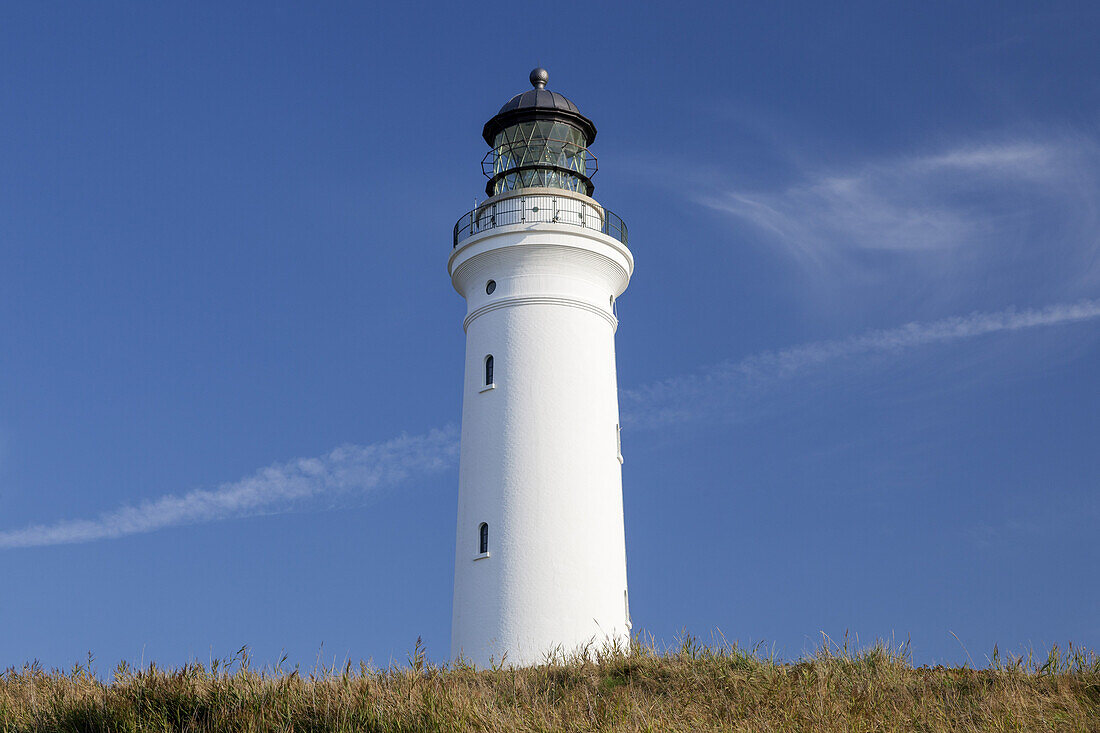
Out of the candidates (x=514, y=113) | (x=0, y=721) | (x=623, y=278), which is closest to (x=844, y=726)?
(x=0, y=721)

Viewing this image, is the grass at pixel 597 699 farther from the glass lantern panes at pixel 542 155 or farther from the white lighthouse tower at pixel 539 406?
the glass lantern panes at pixel 542 155

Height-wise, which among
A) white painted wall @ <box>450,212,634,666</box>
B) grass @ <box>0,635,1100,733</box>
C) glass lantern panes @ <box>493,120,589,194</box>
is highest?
glass lantern panes @ <box>493,120,589,194</box>

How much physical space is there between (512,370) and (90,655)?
440 inches

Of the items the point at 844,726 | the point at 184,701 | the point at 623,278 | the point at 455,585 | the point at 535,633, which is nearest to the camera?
the point at 844,726

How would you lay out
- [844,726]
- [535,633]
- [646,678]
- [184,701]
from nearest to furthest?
1. [844,726]
2. [184,701]
3. [646,678]
4. [535,633]

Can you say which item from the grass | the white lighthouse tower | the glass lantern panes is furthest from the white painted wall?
the grass

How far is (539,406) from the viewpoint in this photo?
21.3 meters

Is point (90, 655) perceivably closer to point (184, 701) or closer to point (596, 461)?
point (184, 701)

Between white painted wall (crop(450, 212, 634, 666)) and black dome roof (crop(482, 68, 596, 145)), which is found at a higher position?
black dome roof (crop(482, 68, 596, 145))

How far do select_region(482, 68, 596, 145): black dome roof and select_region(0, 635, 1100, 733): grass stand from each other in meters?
15.0

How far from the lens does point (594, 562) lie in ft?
67.3

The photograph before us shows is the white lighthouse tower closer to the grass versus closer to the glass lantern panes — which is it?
the glass lantern panes

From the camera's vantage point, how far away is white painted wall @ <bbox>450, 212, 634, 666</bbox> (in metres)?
20.0

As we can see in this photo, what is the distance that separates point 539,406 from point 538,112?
683 centimetres
